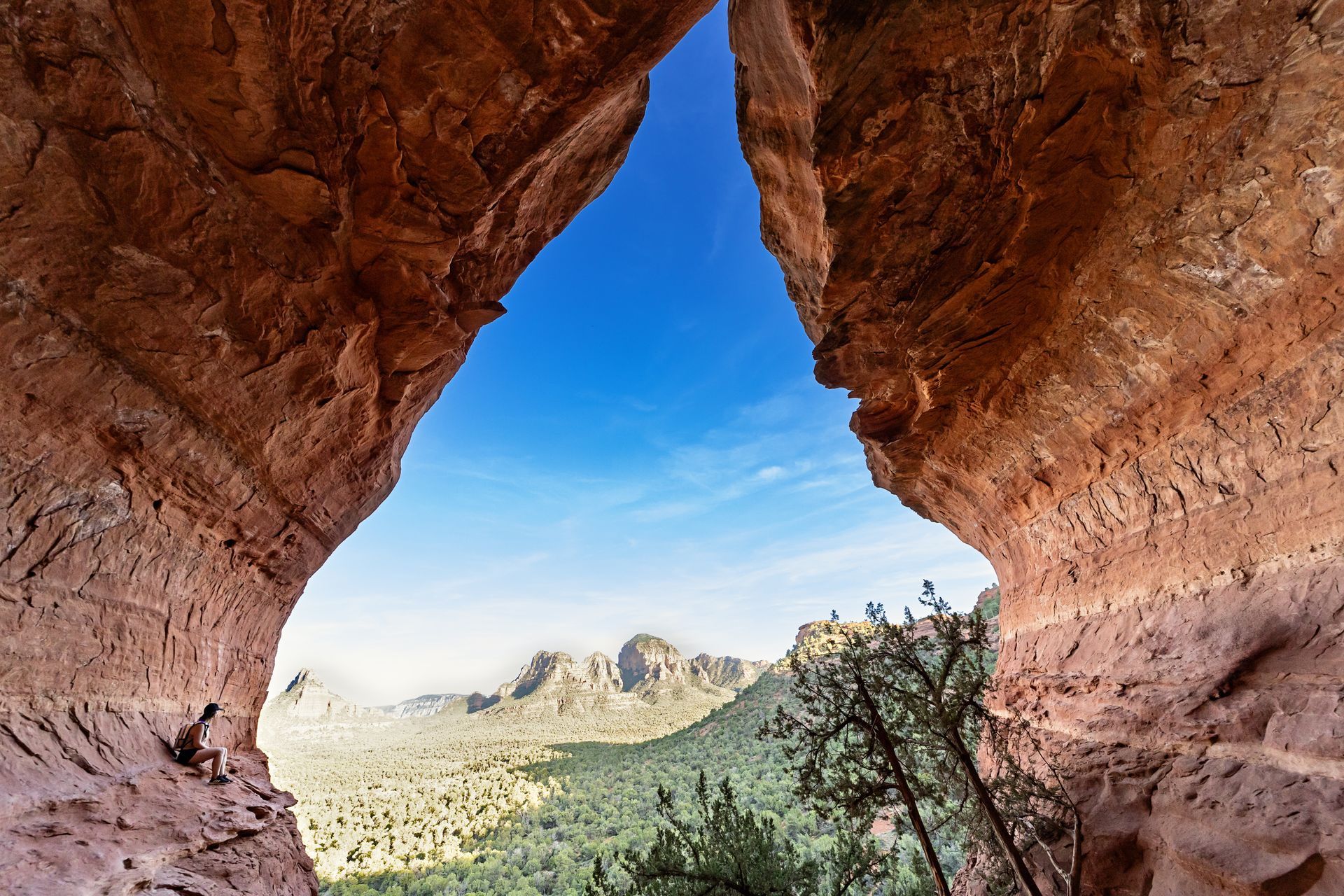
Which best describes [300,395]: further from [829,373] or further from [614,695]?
[614,695]

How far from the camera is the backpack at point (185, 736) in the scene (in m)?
7.78

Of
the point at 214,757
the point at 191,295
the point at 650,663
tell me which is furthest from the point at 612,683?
the point at 191,295

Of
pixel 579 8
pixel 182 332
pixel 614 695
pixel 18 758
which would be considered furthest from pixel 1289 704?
pixel 614 695

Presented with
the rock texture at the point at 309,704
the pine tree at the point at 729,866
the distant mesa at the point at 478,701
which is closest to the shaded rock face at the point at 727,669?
the distant mesa at the point at 478,701

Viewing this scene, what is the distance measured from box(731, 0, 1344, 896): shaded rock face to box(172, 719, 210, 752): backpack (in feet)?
40.3

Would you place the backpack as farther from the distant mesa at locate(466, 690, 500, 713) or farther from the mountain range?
the distant mesa at locate(466, 690, 500, 713)

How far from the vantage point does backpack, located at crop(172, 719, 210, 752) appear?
25.5 ft

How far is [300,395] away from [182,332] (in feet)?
5.70

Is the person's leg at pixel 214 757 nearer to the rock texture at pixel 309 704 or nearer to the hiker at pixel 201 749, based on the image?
the hiker at pixel 201 749

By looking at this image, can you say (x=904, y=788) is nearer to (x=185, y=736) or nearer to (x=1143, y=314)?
(x=1143, y=314)

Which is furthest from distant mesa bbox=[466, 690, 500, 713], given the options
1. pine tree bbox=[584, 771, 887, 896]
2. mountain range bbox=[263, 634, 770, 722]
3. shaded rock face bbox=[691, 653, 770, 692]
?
pine tree bbox=[584, 771, 887, 896]

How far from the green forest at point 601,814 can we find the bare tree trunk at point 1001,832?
22.0ft

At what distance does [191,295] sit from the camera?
678cm

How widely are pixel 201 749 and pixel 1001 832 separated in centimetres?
1146
